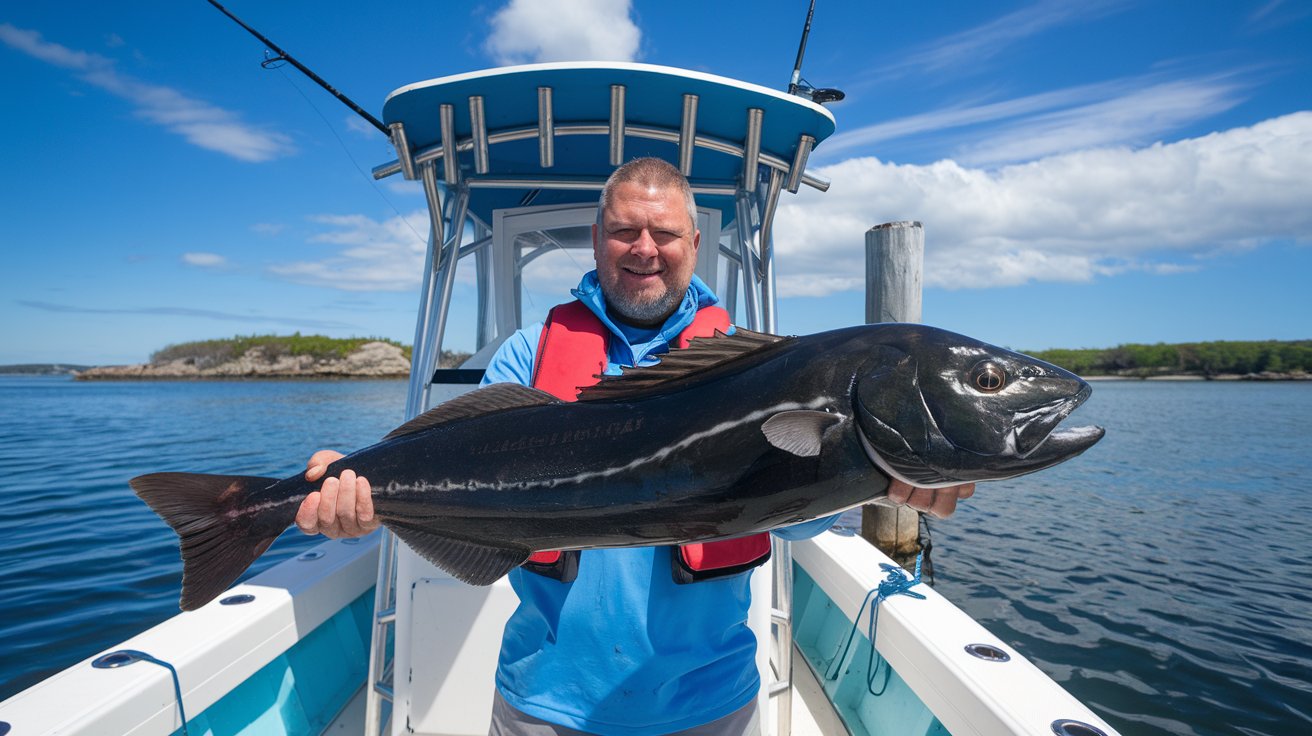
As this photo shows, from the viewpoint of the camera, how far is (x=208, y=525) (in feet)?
8.29

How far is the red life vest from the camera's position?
2631mm

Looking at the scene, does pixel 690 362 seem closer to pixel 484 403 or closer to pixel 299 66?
pixel 484 403

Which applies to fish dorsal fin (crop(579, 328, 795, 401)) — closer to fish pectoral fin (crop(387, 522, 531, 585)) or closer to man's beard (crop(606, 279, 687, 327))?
fish pectoral fin (crop(387, 522, 531, 585))

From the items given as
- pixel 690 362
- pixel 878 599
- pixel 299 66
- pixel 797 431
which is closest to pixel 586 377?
pixel 690 362

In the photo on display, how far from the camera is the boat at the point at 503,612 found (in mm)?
3602

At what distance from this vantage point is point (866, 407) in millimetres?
2041

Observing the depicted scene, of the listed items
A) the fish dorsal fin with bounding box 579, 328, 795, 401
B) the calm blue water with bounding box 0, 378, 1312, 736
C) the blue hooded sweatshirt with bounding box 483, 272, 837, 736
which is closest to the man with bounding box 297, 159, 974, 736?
the blue hooded sweatshirt with bounding box 483, 272, 837, 736

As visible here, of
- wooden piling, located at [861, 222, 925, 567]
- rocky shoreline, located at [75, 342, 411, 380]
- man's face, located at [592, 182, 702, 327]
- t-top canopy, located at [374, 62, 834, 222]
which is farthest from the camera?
rocky shoreline, located at [75, 342, 411, 380]

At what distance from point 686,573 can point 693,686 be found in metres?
0.45

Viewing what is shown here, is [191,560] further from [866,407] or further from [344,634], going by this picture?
[344,634]

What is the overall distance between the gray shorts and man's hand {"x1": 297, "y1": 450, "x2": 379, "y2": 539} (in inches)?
37.2

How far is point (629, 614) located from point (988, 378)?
5.14 feet

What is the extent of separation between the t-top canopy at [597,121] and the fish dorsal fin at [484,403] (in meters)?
3.22

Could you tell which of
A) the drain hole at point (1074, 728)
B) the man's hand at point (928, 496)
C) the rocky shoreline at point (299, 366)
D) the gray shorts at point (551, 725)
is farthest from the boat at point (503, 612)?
the rocky shoreline at point (299, 366)
